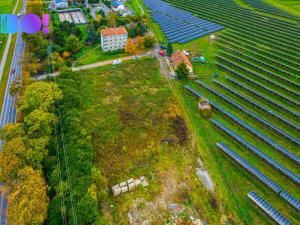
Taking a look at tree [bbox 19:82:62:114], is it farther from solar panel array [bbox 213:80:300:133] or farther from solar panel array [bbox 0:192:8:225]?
solar panel array [bbox 213:80:300:133]

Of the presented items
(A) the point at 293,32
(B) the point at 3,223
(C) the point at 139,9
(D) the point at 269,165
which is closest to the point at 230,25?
(A) the point at 293,32

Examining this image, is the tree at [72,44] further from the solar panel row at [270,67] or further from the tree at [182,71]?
the solar panel row at [270,67]

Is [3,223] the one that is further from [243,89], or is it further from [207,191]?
[243,89]

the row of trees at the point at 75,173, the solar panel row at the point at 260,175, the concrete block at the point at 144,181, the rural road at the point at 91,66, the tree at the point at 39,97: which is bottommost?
the solar panel row at the point at 260,175

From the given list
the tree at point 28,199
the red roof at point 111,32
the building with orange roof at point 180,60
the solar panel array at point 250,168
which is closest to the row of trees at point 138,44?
the red roof at point 111,32

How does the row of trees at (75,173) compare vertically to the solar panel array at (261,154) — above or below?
above

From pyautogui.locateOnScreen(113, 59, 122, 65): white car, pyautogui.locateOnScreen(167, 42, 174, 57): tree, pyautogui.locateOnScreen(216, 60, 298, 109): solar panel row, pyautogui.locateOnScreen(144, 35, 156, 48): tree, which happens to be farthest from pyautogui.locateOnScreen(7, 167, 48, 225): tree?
pyautogui.locateOnScreen(144, 35, 156, 48): tree

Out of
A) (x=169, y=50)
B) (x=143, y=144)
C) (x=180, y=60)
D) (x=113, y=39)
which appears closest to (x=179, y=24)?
(x=169, y=50)
